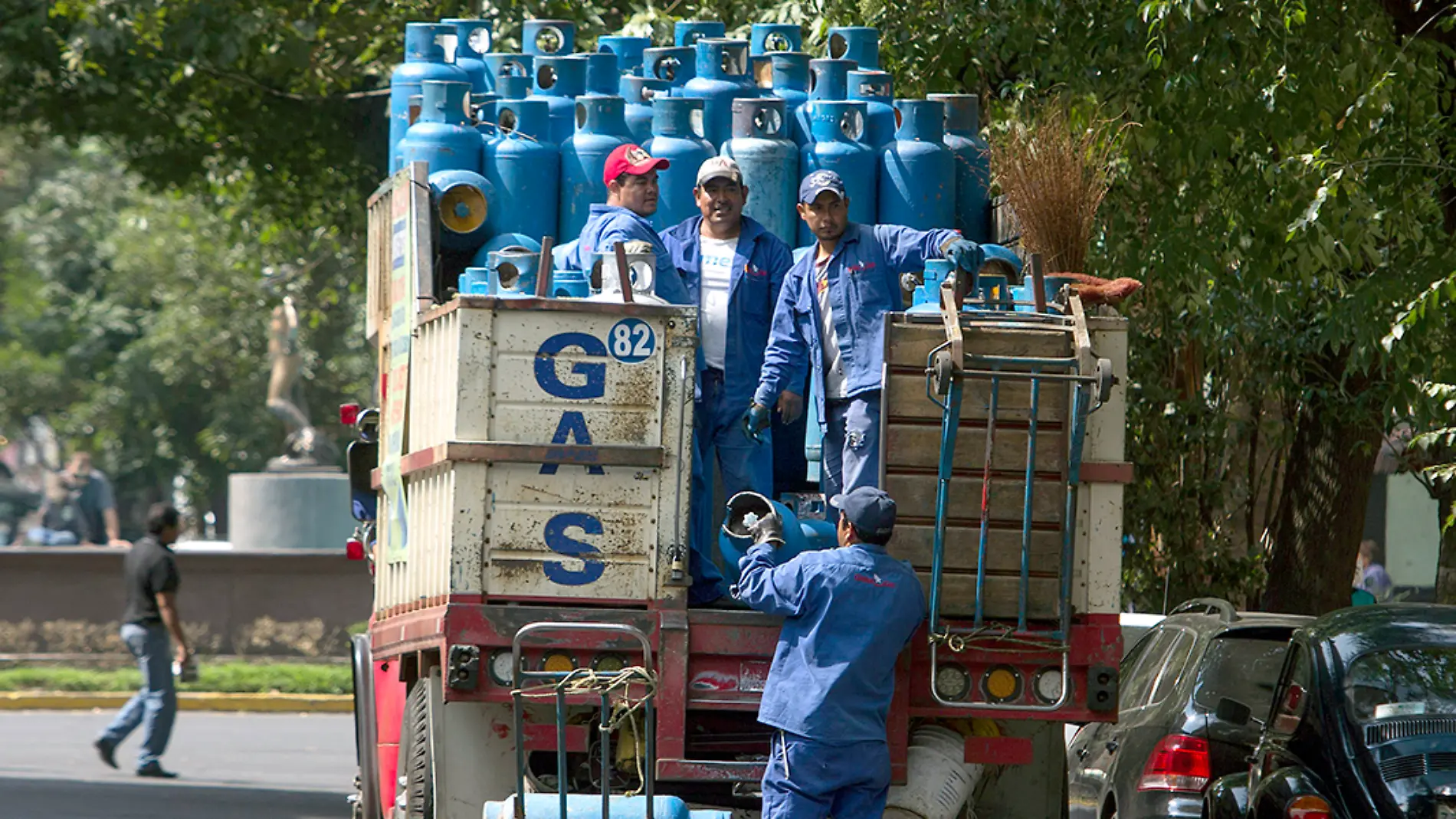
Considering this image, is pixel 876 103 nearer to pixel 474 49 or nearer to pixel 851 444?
pixel 851 444

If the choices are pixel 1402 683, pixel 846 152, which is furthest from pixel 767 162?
pixel 1402 683

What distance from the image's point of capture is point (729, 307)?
860cm

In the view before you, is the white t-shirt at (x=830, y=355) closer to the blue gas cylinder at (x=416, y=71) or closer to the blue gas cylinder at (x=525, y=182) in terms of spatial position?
the blue gas cylinder at (x=525, y=182)

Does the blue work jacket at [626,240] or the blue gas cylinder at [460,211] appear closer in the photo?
the blue work jacket at [626,240]

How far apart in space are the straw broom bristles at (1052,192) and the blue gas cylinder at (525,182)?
2.07 metres

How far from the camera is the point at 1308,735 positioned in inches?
280

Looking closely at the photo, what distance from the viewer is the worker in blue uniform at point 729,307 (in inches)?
325

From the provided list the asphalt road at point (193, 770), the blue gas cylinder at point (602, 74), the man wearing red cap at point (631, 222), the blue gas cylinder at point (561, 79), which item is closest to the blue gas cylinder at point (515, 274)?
the man wearing red cap at point (631, 222)

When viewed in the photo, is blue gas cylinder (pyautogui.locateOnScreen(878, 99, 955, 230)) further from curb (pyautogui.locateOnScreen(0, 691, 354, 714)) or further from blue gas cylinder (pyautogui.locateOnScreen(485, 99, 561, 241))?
curb (pyautogui.locateOnScreen(0, 691, 354, 714))

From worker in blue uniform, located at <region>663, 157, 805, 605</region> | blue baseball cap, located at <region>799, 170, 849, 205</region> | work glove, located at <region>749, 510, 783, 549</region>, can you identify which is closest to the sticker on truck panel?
work glove, located at <region>749, 510, 783, 549</region>

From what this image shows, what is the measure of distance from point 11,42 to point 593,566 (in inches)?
440

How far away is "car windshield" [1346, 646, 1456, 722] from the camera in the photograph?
22.8 feet

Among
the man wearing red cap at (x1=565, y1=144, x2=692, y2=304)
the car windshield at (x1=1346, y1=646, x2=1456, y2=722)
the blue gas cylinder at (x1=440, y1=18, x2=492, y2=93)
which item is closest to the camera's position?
the car windshield at (x1=1346, y1=646, x2=1456, y2=722)

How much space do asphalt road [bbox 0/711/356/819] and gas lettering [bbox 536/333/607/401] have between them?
18.7 feet
